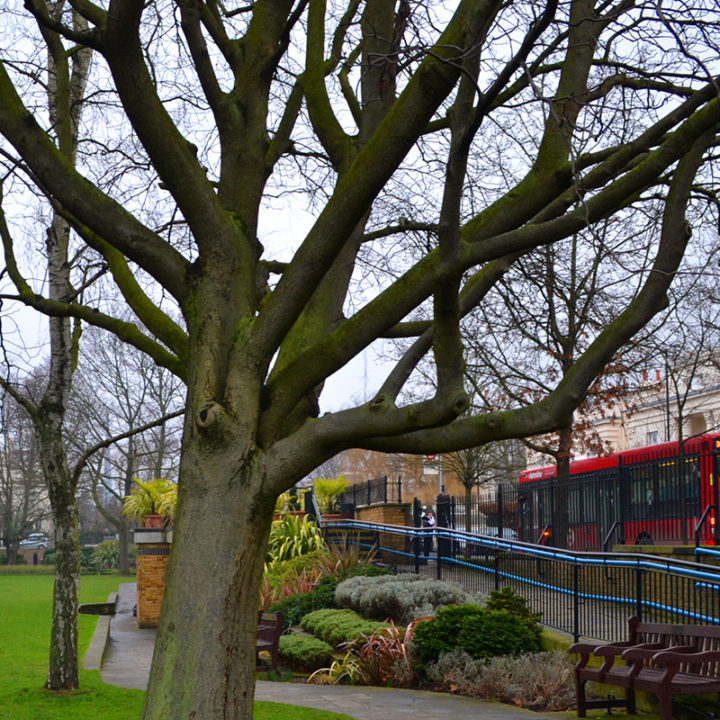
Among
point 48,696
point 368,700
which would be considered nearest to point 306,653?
point 368,700

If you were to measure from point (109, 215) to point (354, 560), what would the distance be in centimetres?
1251

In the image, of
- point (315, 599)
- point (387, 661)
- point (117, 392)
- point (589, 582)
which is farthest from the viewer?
point (117, 392)

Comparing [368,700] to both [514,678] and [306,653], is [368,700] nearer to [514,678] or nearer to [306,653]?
[514,678]

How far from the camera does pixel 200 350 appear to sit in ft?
21.2

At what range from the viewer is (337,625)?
1317 centimetres

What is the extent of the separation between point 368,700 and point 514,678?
1591mm

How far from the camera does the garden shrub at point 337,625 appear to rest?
41.8 ft

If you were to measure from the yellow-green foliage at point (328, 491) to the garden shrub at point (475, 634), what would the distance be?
15.0 meters

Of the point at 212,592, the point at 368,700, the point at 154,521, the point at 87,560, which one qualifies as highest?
the point at 212,592

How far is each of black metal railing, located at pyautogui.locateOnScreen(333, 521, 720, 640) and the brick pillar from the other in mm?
4562

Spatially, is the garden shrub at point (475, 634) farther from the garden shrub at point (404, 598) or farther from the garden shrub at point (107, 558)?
the garden shrub at point (107, 558)

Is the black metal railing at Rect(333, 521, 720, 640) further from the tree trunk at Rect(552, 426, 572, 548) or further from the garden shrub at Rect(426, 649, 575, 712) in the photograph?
the tree trunk at Rect(552, 426, 572, 548)

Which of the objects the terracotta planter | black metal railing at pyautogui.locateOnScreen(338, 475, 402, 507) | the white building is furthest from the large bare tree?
the white building

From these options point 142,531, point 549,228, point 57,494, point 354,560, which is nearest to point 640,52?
point 549,228
